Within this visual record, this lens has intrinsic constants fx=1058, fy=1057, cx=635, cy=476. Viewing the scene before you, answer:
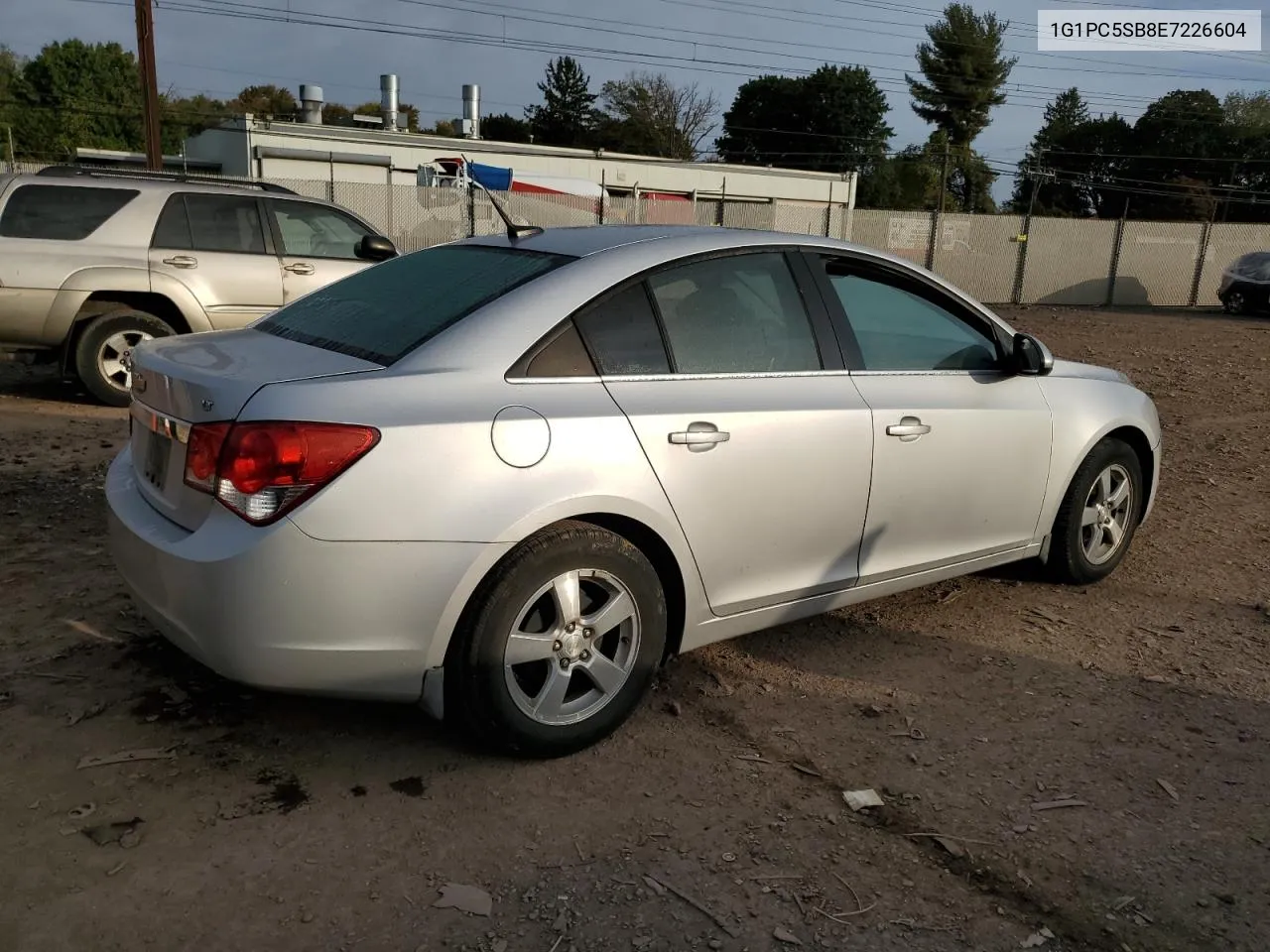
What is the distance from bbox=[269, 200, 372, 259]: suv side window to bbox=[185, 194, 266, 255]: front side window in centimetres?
21

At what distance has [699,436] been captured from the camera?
3281 millimetres

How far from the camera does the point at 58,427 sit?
7.54 meters

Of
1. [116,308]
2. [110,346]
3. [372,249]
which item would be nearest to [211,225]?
[116,308]

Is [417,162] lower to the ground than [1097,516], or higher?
higher

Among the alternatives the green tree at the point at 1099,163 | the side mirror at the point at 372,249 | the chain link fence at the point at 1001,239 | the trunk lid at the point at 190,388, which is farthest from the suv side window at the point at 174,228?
the green tree at the point at 1099,163

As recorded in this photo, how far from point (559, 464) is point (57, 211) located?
22.3 ft

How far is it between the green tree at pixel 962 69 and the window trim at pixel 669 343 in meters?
69.1

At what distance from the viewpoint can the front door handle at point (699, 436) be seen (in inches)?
128

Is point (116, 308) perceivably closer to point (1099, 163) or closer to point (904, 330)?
point (904, 330)

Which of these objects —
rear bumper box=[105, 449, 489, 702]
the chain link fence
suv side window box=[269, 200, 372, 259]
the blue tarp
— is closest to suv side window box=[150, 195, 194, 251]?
suv side window box=[269, 200, 372, 259]

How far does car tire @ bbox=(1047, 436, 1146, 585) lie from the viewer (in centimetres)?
466

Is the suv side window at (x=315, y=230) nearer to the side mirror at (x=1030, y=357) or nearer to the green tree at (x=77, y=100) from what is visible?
the side mirror at (x=1030, y=357)

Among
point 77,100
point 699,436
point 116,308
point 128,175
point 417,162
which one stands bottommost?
point 116,308

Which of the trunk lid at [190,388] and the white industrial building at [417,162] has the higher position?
the white industrial building at [417,162]
